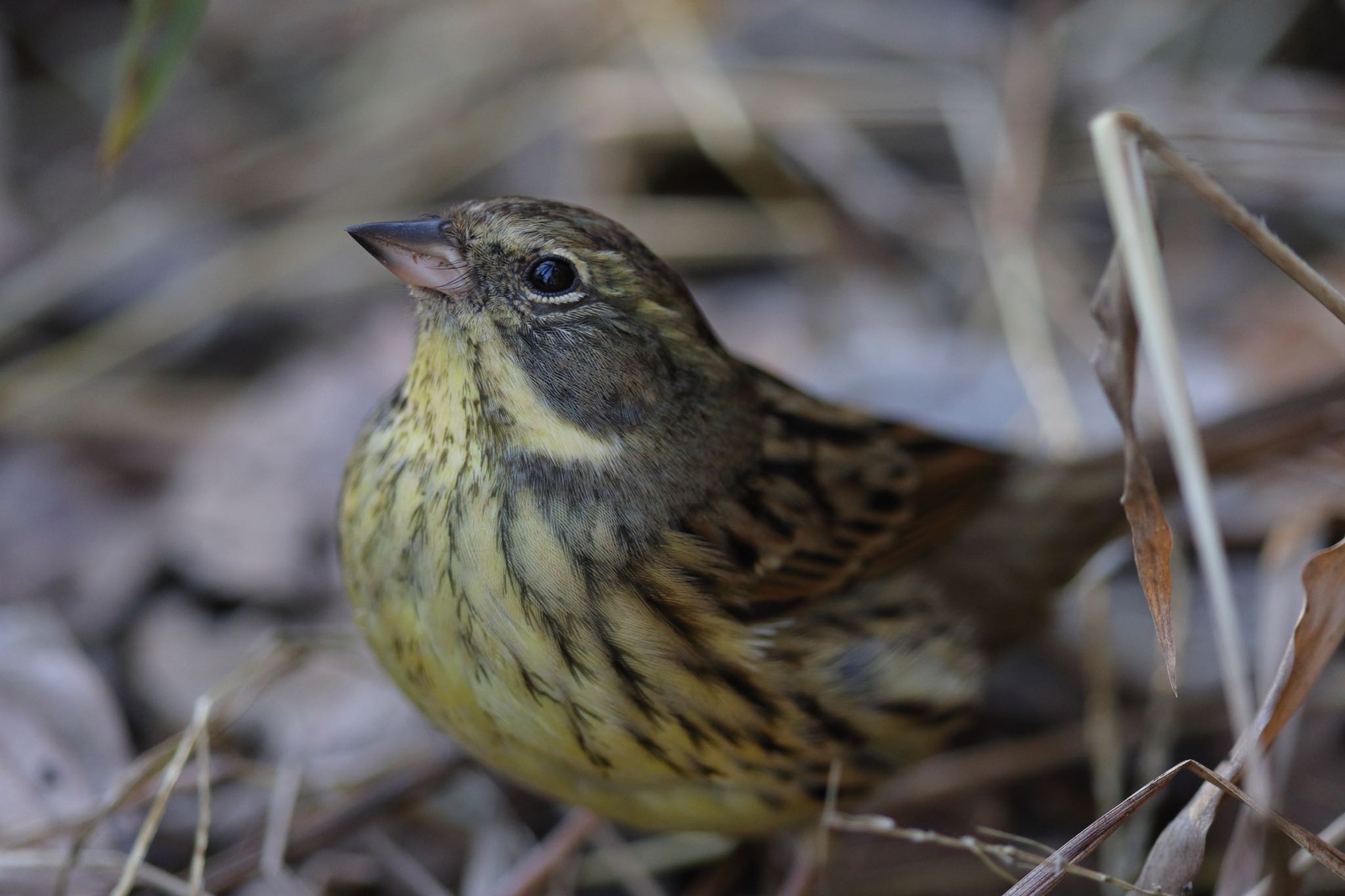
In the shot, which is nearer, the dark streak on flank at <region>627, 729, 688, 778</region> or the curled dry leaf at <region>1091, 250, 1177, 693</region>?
the curled dry leaf at <region>1091, 250, 1177, 693</region>

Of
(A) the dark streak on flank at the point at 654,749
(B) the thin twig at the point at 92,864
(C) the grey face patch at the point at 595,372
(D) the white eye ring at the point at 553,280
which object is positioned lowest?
(B) the thin twig at the point at 92,864

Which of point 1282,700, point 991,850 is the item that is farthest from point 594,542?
point 1282,700

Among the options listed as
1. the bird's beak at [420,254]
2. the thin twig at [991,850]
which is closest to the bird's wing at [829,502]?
the thin twig at [991,850]

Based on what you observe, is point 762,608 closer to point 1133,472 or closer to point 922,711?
point 922,711

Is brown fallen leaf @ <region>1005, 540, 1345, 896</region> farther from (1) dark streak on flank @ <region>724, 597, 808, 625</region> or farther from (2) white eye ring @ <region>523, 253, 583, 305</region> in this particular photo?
(2) white eye ring @ <region>523, 253, 583, 305</region>

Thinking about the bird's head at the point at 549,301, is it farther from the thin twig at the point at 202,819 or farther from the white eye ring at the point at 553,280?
the thin twig at the point at 202,819

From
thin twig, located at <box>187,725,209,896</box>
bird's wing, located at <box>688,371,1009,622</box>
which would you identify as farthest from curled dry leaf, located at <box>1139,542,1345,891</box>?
thin twig, located at <box>187,725,209,896</box>

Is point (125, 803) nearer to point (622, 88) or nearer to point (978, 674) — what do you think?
point (978, 674)
